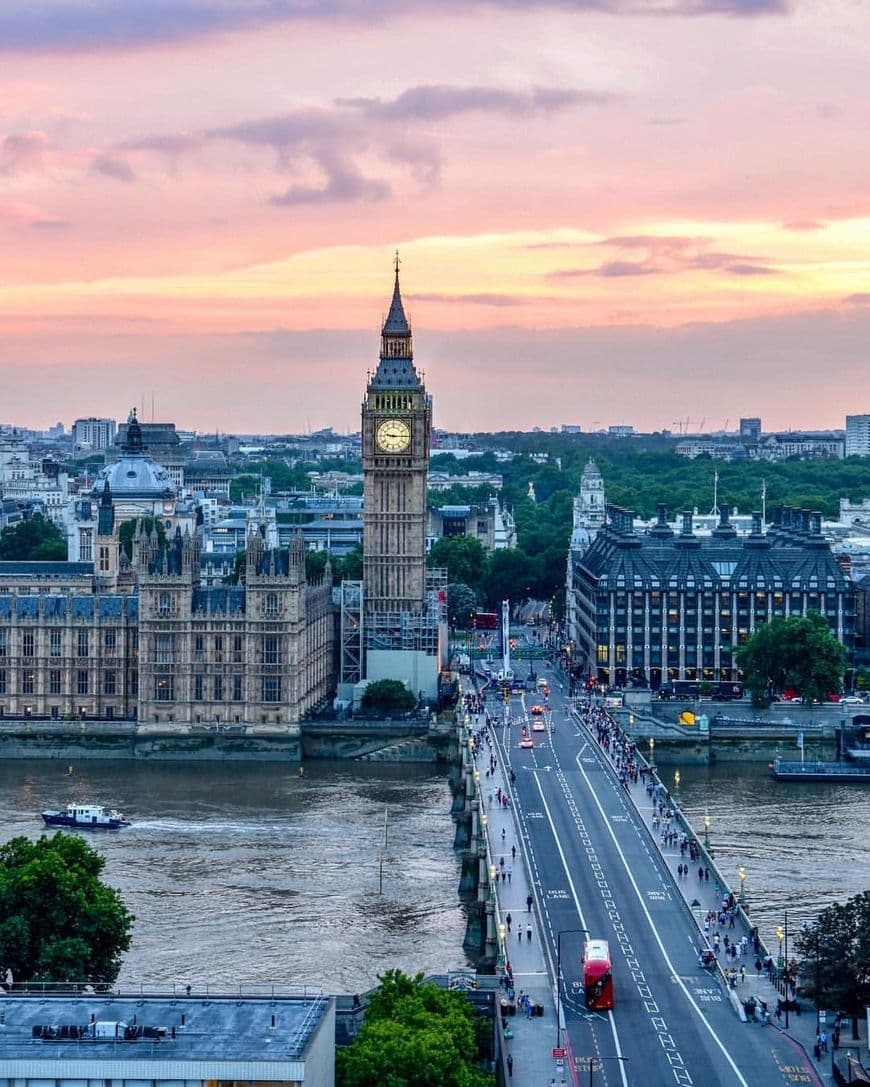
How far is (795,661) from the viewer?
125062 millimetres

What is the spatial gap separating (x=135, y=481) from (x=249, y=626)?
66541 millimetres

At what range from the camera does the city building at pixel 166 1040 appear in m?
44.5

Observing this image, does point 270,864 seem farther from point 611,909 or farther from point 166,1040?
point 166,1040

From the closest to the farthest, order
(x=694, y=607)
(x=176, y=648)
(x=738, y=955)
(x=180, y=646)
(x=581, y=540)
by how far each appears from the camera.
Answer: (x=738, y=955) → (x=180, y=646) → (x=176, y=648) → (x=694, y=607) → (x=581, y=540)

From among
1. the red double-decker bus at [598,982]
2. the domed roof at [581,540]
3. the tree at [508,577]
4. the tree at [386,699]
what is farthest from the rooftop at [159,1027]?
the tree at [508,577]

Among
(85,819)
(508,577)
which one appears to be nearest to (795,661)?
(85,819)

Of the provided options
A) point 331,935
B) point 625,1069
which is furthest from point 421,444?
point 625,1069

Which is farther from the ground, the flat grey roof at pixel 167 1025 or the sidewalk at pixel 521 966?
the flat grey roof at pixel 167 1025

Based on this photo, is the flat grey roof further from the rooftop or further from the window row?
the window row

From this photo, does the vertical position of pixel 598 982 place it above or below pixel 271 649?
below

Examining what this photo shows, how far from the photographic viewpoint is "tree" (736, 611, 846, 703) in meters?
124

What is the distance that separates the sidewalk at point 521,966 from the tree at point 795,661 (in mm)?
33673

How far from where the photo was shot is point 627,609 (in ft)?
447

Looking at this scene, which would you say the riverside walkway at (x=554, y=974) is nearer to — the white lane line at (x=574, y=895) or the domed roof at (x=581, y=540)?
the white lane line at (x=574, y=895)
